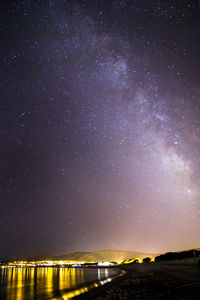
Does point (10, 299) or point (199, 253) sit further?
point (199, 253)

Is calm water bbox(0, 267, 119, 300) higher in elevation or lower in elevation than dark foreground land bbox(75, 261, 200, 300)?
lower

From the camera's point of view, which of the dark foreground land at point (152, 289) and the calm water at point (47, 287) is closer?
the dark foreground land at point (152, 289)

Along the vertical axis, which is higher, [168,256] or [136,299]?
[136,299]

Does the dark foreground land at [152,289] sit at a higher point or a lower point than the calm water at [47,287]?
higher

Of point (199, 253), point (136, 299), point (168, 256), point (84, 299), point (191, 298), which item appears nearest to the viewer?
point (191, 298)

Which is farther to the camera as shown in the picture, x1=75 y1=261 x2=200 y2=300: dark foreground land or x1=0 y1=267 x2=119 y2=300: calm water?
x1=0 y1=267 x2=119 y2=300: calm water

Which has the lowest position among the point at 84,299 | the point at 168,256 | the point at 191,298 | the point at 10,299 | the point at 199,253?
the point at 168,256

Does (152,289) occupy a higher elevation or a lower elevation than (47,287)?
higher

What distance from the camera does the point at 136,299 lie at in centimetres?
926

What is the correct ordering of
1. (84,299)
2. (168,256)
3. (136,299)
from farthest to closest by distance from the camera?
(168,256) → (84,299) → (136,299)

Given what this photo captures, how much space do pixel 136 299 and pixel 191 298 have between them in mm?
2209

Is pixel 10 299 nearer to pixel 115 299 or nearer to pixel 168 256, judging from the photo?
pixel 115 299

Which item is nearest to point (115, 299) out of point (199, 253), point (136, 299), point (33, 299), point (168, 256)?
point (136, 299)

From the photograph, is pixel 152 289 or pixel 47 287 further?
pixel 47 287
